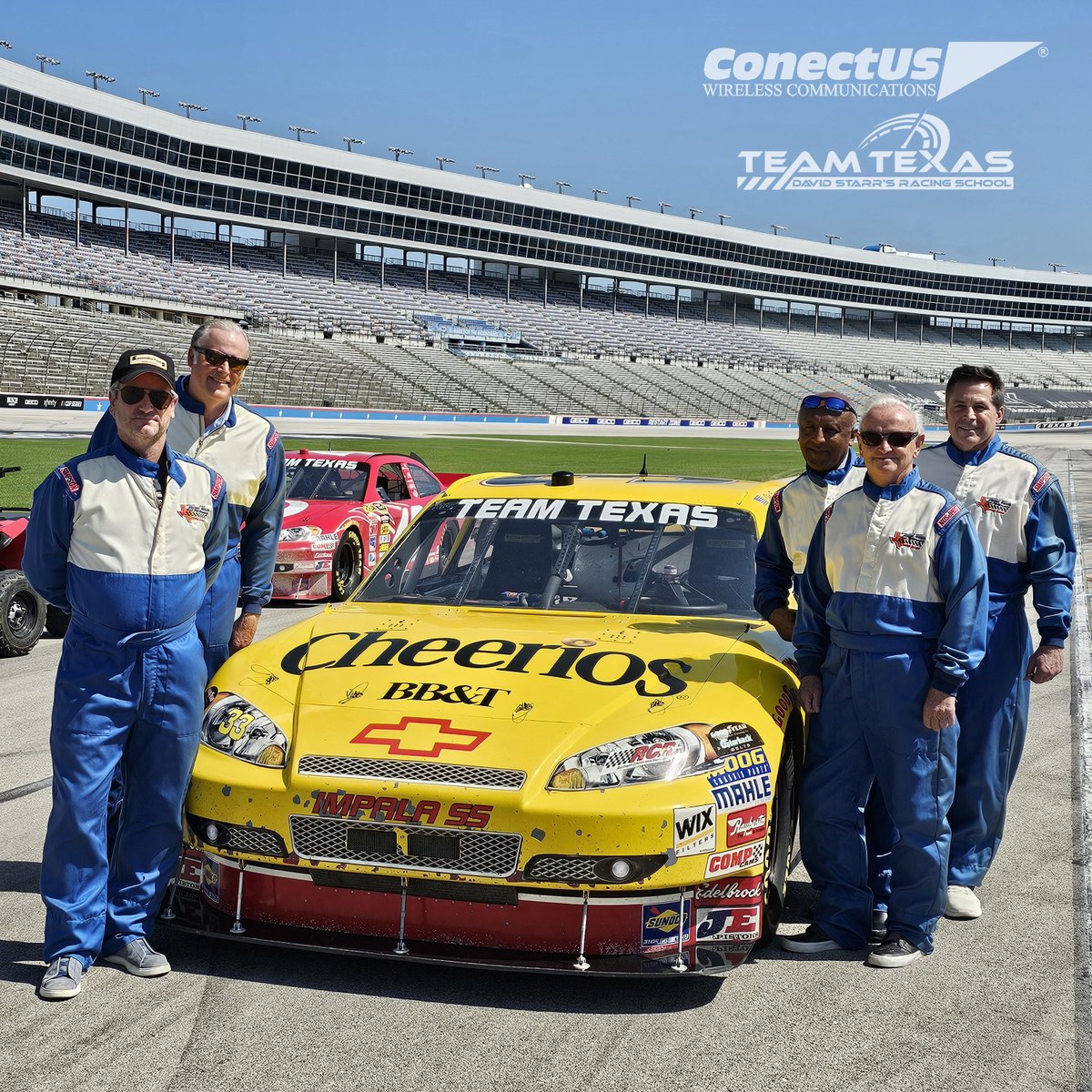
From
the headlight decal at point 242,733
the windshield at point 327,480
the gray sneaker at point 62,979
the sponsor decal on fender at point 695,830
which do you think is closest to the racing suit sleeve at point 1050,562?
the sponsor decal on fender at point 695,830

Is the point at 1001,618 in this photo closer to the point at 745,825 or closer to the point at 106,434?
the point at 745,825

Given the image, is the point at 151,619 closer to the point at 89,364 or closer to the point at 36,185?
the point at 89,364

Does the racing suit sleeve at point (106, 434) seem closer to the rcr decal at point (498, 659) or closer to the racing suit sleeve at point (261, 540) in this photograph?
the racing suit sleeve at point (261, 540)

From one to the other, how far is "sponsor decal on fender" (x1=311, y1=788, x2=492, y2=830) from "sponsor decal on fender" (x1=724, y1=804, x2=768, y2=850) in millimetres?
728

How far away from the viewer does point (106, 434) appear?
13.2ft

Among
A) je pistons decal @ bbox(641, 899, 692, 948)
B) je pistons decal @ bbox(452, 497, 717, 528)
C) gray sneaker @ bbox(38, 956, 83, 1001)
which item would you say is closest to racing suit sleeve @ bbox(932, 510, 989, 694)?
je pistons decal @ bbox(641, 899, 692, 948)

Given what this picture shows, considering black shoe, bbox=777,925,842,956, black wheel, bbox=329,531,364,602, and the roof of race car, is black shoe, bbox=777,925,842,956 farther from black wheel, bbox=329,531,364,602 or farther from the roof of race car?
black wheel, bbox=329,531,364,602

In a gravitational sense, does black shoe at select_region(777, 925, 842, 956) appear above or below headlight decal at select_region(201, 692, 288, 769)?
below

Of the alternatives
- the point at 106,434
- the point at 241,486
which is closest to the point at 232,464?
the point at 241,486

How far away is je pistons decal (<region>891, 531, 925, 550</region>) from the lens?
4117mm

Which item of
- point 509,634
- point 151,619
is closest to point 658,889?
point 509,634

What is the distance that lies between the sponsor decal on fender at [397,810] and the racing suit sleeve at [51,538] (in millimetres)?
1042

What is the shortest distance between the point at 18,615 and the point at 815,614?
702cm

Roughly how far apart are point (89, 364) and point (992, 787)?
160 ft
